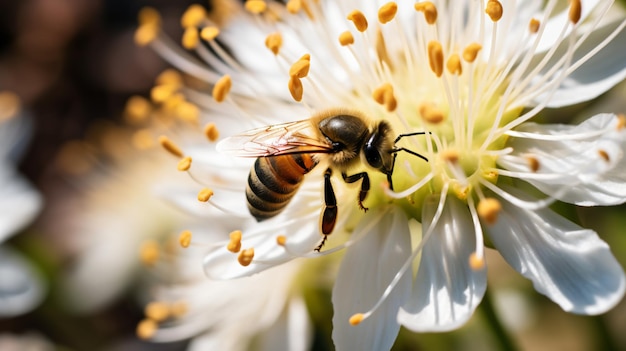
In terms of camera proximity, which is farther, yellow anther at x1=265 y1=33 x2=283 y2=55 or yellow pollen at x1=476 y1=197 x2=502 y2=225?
yellow anther at x1=265 y1=33 x2=283 y2=55

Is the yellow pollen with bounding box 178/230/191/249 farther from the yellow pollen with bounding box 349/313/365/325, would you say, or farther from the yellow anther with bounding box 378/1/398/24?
the yellow anther with bounding box 378/1/398/24

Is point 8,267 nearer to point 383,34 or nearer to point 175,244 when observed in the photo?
point 175,244

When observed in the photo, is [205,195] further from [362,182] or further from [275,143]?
[362,182]

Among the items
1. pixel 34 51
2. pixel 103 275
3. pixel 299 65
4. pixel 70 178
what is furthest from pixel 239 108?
pixel 34 51

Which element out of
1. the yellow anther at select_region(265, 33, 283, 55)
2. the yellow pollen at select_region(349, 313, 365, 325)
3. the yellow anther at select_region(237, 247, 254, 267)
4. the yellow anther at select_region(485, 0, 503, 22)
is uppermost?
the yellow anther at select_region(265, 33, 283, 55)

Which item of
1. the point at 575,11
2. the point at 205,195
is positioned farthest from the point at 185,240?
the point at 575,11

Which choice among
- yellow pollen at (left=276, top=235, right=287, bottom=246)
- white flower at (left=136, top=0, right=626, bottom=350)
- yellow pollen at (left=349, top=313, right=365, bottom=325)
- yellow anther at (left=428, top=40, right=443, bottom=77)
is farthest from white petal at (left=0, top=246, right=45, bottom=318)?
yellow anther at (left=428, top=40, right=443, bottom=77)
